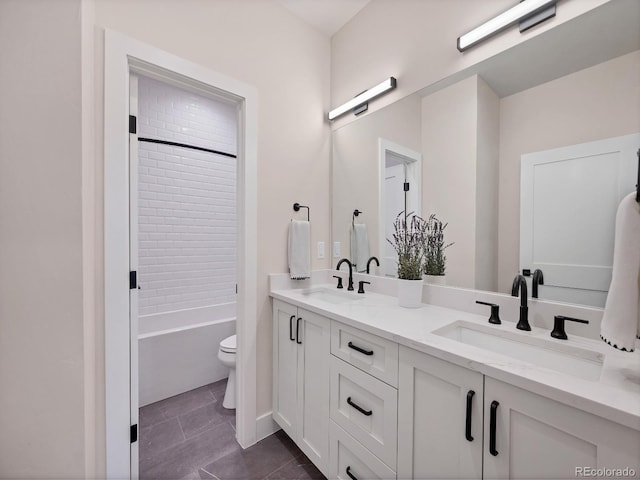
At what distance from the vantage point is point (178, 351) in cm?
222

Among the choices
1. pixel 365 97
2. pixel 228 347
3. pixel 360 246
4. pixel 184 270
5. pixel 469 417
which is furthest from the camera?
pixel 184 270

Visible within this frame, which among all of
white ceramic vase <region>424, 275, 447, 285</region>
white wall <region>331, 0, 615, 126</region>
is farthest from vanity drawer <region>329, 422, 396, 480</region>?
white wall <region>331, 0, 615, 126</region>

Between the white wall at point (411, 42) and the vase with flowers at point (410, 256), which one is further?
the vase with flowers at point (410, 256)

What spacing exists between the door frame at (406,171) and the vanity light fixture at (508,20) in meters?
0.54

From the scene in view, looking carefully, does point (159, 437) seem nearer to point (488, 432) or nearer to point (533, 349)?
point (488, 432)

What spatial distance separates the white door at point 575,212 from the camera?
0.93 metres

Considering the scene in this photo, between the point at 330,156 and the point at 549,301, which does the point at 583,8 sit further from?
the point at 330,156

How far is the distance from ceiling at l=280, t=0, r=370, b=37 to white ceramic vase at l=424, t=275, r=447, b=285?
6.04 feet

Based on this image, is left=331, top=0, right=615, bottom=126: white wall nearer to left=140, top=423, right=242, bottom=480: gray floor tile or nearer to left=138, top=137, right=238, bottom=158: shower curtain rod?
left=138, top=137, right=238, bottom=158: shower curtain rod

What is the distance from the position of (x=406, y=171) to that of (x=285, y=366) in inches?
54.6

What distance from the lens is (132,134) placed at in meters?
1.32

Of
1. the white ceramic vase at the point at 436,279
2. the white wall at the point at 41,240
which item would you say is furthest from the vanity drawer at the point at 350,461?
the white wall at the point at 41,240

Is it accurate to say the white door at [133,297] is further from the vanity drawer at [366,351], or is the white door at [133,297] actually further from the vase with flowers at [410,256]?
the vase with flowers at [410,256]

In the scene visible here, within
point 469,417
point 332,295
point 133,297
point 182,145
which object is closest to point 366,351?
point 469,417
